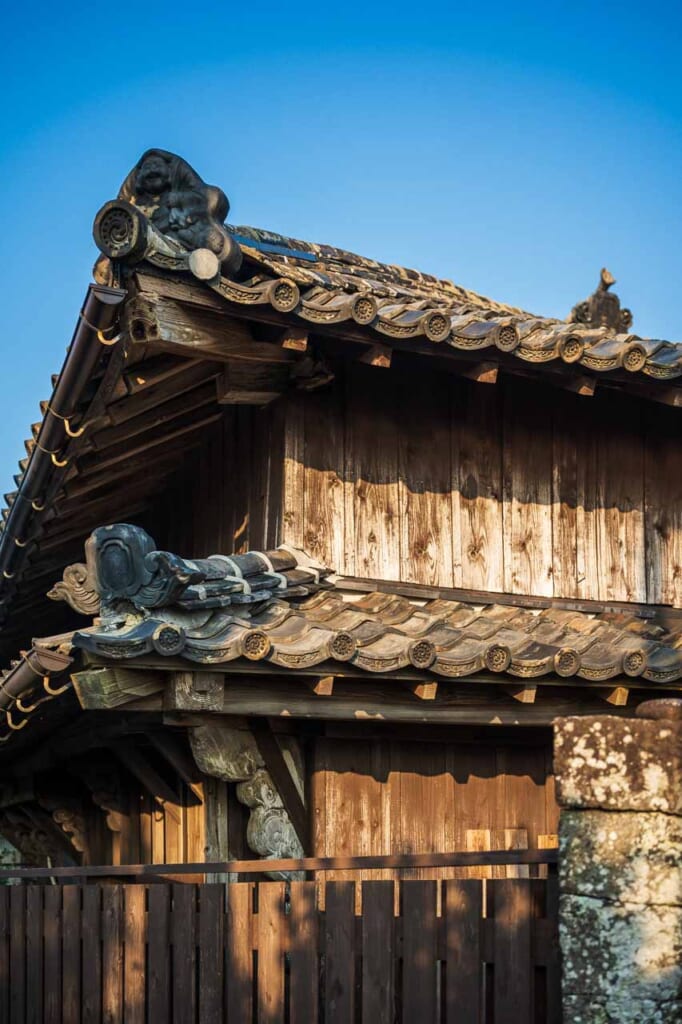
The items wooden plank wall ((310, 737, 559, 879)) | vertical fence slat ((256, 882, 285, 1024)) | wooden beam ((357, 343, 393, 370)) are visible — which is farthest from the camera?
wooden plank wall ((310, 737, 559, 879))

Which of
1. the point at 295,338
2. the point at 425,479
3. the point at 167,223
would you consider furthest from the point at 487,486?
the point at 167,223

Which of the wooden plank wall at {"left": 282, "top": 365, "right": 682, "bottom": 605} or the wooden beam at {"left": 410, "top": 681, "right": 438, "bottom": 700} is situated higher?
the wooden plank wall at {"left": 282, "top": 365, "right": 682, "bottom": 605}

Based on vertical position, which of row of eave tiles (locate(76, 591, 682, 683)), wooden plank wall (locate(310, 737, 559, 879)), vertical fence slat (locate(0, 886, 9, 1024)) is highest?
row of eave tiles (locate(76, 591, 682, 683))

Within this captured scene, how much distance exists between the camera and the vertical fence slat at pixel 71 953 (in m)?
6.34

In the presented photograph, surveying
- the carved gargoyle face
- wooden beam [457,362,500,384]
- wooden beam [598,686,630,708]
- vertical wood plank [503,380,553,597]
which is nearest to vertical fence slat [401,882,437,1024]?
wooden beam [598,686,630,708]

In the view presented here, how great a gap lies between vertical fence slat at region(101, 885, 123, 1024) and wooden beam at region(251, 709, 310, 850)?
138 cm

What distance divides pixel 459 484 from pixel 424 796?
209 centimetres

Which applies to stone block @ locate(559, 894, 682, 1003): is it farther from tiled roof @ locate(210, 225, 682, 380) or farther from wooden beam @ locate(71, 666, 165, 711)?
tiled roof @ locate(210, 225, 682, 380)

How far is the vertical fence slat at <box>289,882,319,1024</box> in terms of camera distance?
521 centimetres

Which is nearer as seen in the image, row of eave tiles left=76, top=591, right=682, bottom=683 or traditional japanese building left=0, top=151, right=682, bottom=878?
row of eave tiles left=76, top=591, right=682, bottom=683

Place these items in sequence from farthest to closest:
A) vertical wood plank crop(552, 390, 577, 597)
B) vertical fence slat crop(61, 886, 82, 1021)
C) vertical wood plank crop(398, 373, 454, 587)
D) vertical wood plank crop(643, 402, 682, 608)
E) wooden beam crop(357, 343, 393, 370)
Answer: vertical wood plank crop(643, 402, 682, 608), vertical wood plank crop(552, 390, 577, 597), vertical wood plank crop(398, 373, 454, 587), wooden beam crop(357, 343, 393, 370), vertical fence slat crop(61, 886, 82, 1021)

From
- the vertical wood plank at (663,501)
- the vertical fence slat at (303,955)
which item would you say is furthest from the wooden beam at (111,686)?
the vertical wood plank at (663,501)

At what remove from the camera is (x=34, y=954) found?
6.69 meters

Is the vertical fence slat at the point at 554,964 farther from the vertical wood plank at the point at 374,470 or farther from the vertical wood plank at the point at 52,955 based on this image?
the vertical wood plank at the point at 374,470
